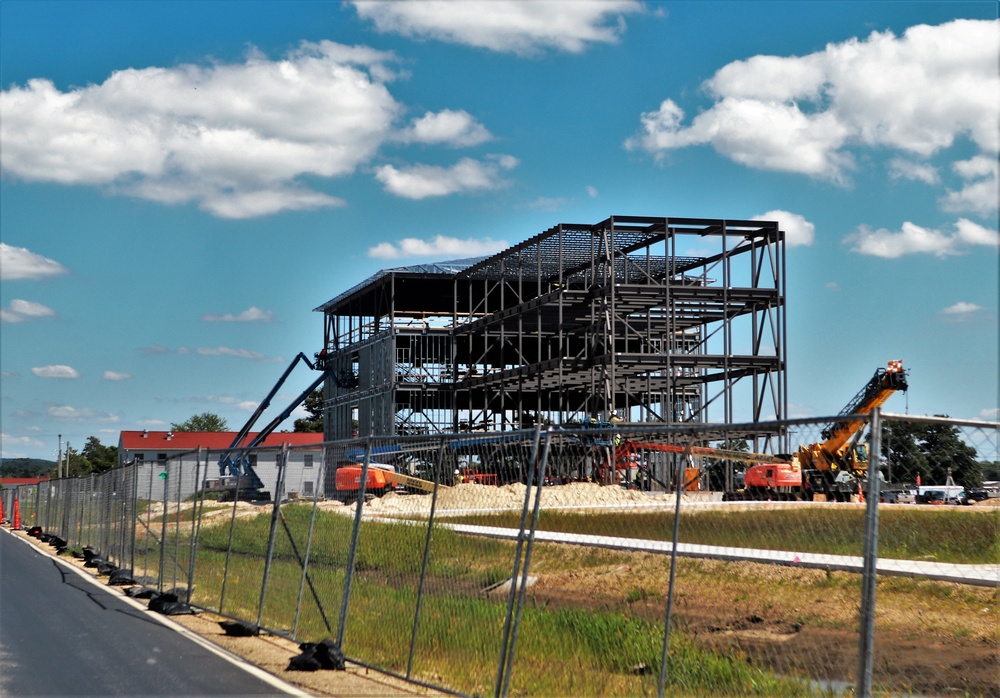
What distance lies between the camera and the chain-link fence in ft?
23.3

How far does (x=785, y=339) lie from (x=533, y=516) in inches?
1417

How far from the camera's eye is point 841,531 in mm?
7055

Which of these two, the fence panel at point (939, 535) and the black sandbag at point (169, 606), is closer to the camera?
the fence panel at point (939, 535)

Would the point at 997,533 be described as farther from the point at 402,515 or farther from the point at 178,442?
the point at 178,442

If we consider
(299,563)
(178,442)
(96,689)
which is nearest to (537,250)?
(299,563)

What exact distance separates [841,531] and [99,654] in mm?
8665

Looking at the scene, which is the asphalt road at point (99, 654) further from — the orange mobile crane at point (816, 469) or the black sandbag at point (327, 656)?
the orange mobile crane at point (816, 469)

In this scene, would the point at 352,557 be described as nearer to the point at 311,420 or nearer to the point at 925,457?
the point at 925,457

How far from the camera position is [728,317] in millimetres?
44188

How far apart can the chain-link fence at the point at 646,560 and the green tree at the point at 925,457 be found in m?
0.01

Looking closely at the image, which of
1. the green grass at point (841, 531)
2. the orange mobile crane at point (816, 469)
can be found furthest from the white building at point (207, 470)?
the orange mobile crane at point (816, 469)

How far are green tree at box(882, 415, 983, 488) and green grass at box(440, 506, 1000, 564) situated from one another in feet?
0.97

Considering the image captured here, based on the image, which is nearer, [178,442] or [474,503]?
[474,503]

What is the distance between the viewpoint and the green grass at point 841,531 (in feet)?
23.1
